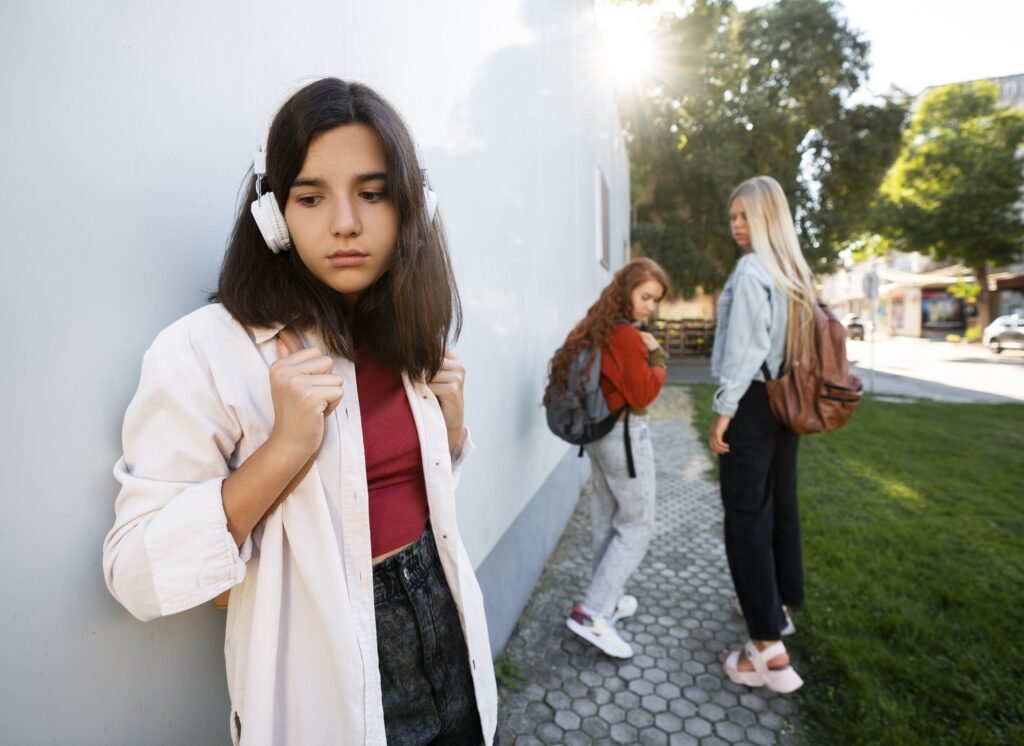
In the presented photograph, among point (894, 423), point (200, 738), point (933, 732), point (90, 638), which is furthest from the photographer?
point (894, 423)

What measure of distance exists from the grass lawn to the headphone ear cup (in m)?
2.80

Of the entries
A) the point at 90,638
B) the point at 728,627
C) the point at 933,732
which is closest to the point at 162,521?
the point at 90,638

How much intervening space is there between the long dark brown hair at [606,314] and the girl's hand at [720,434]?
0.70 meters

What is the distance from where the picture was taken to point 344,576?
1.06 meters

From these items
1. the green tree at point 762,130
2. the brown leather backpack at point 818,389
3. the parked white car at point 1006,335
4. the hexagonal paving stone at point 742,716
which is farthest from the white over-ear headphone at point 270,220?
the parked white car at point 1006,335

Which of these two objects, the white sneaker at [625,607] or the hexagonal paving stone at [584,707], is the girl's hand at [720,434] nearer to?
the white sneaker at [625,607]

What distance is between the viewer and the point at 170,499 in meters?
0.87

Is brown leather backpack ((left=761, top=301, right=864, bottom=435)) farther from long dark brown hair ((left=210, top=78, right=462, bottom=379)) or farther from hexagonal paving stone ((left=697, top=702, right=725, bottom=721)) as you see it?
long dark brown hair ((left=210, top=78, right=462, bottom=379))

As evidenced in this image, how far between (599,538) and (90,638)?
2.72m

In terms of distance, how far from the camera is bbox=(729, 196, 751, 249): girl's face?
292 cm

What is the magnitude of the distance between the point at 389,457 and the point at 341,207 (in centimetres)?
53

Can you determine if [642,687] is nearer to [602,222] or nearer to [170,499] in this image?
[170,499]

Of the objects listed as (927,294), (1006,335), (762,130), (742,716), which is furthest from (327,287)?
(927,294)

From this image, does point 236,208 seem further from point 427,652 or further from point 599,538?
point 599,538
